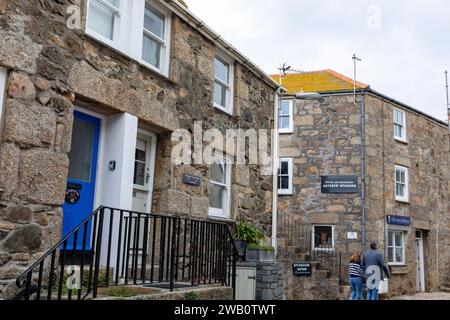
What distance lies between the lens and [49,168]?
581 centimetres

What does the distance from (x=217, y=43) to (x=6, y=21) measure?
175 inches

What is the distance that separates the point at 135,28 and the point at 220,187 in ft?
11.1

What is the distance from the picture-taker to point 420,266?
18.0 meters

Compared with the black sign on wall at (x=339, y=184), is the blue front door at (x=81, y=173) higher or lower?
lower

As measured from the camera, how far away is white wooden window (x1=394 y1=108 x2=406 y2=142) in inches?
687

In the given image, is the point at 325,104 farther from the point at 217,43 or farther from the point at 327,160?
the point at 217,43

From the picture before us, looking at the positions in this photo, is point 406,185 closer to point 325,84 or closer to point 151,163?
point 325,84

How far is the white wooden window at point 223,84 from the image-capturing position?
9.58 m

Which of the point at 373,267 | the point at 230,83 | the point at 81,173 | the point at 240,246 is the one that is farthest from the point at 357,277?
the point at 81,173

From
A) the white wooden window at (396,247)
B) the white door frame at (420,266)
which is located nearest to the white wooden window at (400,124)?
the white wooden window at (396,247)

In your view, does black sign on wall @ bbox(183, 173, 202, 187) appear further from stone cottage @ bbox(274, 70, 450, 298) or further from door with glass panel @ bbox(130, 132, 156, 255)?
stone cottage @ bbox(274, 70, 450, 298)

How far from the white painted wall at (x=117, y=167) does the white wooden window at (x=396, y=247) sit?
1168 centimetres

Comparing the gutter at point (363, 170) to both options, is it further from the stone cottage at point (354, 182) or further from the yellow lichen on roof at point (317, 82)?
the yellow lichen on roof at point (317, 82)
